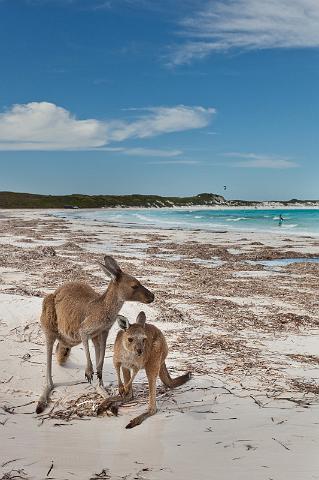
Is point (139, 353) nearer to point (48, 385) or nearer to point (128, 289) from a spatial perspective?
point (128, 289)

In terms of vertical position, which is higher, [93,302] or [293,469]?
[93,302]

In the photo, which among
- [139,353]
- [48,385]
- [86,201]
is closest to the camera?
[139,353]

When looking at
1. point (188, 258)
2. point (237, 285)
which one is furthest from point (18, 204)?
point (237, 285)

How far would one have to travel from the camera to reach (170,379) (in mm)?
4848

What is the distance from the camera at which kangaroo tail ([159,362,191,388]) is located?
15.7 feet

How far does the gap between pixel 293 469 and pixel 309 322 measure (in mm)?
5426

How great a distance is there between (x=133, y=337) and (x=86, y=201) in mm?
111141

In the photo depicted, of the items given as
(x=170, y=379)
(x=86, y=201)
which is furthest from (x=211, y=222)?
(x=86, y=201)

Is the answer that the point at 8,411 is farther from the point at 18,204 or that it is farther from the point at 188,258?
the point at 18,204

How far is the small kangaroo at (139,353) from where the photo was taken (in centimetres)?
419

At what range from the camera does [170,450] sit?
3.65m

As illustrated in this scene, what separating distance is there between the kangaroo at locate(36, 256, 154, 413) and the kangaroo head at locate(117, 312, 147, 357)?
330 millimetres

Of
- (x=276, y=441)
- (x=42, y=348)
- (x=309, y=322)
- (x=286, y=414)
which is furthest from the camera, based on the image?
(x=309, y=322)

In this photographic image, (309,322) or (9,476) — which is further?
(309,322)
